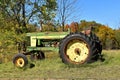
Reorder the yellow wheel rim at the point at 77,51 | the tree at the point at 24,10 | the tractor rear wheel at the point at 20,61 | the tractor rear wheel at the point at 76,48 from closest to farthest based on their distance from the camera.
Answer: the tractor rear wheel at the point at 76,48 < the yellow wheel rim at the point at 77,51 < the tractor rear wheel at the point at 20,61 < the tree at the point at 24,10

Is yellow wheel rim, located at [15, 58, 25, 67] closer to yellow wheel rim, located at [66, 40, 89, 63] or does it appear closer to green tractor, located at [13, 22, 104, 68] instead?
green tractor, located at [13, 22, 104, 68]

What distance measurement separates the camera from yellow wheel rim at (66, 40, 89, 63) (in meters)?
13.0

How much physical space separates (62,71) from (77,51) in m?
1.48

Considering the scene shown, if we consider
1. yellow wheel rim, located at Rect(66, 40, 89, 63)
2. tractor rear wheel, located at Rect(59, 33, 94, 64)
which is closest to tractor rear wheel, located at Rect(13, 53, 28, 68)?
tractor rear wheel, located at Rect(59, 33, 94, 64)

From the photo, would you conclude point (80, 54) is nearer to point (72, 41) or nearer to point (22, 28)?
point (72, 41)

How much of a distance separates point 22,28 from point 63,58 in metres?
11.6

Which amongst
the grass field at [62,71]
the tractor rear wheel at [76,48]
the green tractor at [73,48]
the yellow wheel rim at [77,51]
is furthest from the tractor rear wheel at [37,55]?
the yellow wheel rim at [77,51]

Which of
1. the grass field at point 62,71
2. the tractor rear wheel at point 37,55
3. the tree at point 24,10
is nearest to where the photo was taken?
the grass field at point 62,71

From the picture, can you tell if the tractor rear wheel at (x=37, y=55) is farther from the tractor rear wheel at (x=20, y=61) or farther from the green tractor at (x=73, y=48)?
the tractor rear wheel at (x=20, y=61)

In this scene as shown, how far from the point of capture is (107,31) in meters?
68.2

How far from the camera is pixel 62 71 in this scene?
12.0 m

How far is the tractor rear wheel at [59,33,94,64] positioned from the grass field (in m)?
0.37

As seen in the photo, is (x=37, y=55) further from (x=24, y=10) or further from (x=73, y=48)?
(x=24, y=10)

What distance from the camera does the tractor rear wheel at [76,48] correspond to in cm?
1284
